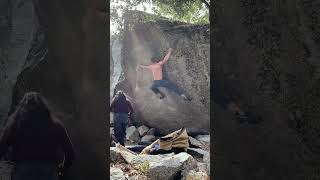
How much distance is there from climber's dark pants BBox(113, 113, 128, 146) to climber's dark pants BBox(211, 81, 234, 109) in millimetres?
5348

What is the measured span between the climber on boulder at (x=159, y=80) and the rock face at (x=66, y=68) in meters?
8.33

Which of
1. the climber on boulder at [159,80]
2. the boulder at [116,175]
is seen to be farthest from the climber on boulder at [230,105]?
the climber on boulder at [159,80]

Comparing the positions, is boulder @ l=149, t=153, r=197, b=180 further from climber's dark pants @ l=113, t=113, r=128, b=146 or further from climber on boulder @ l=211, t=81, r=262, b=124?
climber on boulder @ l=211, t=81, r=262, b=124

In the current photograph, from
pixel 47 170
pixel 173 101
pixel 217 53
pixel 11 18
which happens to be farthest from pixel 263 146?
pixel 173 101

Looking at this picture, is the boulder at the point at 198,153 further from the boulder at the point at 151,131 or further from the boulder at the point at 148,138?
the boulder at the point at 151,131

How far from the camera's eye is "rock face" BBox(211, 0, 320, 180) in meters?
2.75

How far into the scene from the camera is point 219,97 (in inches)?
127

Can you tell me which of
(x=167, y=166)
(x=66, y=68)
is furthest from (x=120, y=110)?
(x=66, y=68)

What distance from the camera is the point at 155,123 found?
12.4 m

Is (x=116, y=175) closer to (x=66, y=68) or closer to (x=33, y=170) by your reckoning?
(x=66, y=68)

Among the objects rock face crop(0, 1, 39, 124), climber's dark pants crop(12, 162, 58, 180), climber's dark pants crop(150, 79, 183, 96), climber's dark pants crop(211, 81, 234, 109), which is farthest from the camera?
climber's dark pants crop(150, 79, 183, 96)

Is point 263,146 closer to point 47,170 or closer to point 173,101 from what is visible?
point 47,170

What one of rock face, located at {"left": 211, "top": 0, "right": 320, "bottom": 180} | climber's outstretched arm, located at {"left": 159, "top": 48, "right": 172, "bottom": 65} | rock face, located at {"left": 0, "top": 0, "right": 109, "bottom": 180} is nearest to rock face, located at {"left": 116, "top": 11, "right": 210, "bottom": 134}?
climber's outstretched arm, located at {"left": 159, "top": 48, "right": 172, "bottom": 65}

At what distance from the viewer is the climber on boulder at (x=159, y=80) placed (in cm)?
1266
